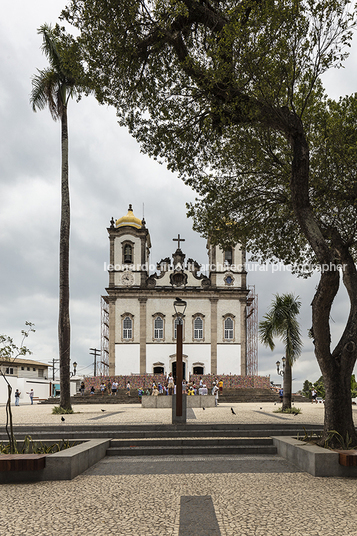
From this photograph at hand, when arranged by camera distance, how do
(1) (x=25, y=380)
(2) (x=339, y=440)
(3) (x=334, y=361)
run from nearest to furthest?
(2) (x=339, y=440)
(3) (x=334, y=361)
(1) (x=25, y=380)

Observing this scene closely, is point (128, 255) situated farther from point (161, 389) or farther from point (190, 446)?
point (190, 446)

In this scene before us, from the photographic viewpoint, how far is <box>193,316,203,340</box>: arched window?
41.0 m

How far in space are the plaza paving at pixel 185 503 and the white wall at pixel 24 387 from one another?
1087 inches

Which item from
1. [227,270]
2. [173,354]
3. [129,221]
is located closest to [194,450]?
[173,354]

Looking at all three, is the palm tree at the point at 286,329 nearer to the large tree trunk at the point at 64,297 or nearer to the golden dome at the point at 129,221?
the large tree trunk at the point at 64,297

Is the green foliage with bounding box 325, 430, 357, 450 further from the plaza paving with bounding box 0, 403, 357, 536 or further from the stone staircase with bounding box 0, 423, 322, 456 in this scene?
the stone staircase with bounding box 0, 423, 322, 456

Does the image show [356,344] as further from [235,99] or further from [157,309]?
[157,309]

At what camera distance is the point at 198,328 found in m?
41.3

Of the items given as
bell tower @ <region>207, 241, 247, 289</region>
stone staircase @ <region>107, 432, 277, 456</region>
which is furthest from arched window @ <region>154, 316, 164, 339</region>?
stone staircase @ <region>107, 432, 277, 456</region>

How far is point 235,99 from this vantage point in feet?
29.1

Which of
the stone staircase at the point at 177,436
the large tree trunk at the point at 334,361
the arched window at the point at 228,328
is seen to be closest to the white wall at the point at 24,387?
the arched window at the point at 228,328

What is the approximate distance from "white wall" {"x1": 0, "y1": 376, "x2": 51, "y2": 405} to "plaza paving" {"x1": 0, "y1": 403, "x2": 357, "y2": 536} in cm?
2761

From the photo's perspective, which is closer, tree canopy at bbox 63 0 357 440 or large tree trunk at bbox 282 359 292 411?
tree canopy at bbox 63 0 357 440

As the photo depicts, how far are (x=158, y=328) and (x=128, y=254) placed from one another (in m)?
7.08
